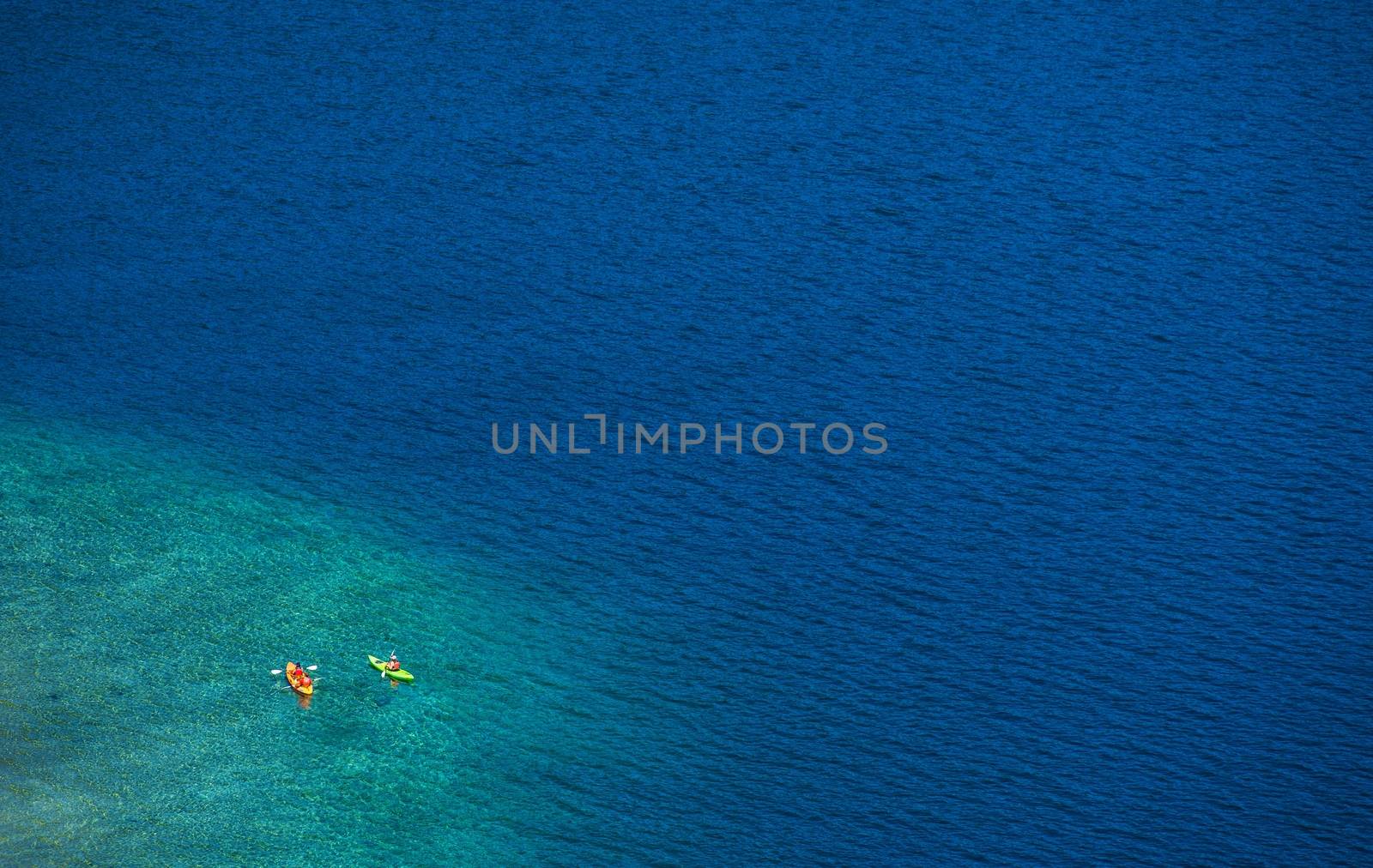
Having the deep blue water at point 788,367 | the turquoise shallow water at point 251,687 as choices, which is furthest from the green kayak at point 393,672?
the deep blue water at point 788,367

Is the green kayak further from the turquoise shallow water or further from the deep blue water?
the deep blue water

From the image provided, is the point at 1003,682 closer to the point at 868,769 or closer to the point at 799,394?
the point at 868,769

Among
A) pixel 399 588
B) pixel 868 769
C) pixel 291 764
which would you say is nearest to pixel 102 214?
pixel 399 588

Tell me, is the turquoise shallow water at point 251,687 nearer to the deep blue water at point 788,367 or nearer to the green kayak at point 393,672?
the green kayak at point 393,672
